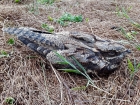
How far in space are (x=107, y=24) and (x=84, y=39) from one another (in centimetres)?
136

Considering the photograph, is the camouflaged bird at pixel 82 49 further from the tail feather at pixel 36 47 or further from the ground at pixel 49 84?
the ground at pixel 49 84

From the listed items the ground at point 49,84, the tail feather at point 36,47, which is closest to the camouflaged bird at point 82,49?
the tail feather at point 36,47

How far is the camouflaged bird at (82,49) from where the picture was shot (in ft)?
6.65

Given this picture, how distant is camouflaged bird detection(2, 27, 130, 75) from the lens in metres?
2.03

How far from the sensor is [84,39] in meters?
2.16

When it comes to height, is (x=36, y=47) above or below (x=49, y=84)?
above

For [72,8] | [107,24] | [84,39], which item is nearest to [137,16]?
[107,24]

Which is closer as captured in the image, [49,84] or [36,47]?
[49,84]

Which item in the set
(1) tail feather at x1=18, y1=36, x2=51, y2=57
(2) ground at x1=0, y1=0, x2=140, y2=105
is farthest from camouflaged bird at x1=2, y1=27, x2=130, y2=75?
(2) ground at x1=0, y1=0, x2=140, y2=105

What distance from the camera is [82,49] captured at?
81.5 inches

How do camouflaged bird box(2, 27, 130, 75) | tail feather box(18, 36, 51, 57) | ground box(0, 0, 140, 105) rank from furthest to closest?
1. tail feather box(18, 36, 51, 57)
2. camouflaged bird box(2, 27, 130, 75)
3. ground box(0, 0, 140, 105)

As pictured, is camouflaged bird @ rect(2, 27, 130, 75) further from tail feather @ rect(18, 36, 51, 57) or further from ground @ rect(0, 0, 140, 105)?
ground @ rect(0, 0, 140, 105)

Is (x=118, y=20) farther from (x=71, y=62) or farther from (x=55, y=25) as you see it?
(x=71, y=62)

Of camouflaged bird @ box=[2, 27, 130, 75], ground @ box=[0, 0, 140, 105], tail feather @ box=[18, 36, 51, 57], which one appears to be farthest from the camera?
tail feather @ box=[18, 36, 51, 57]
